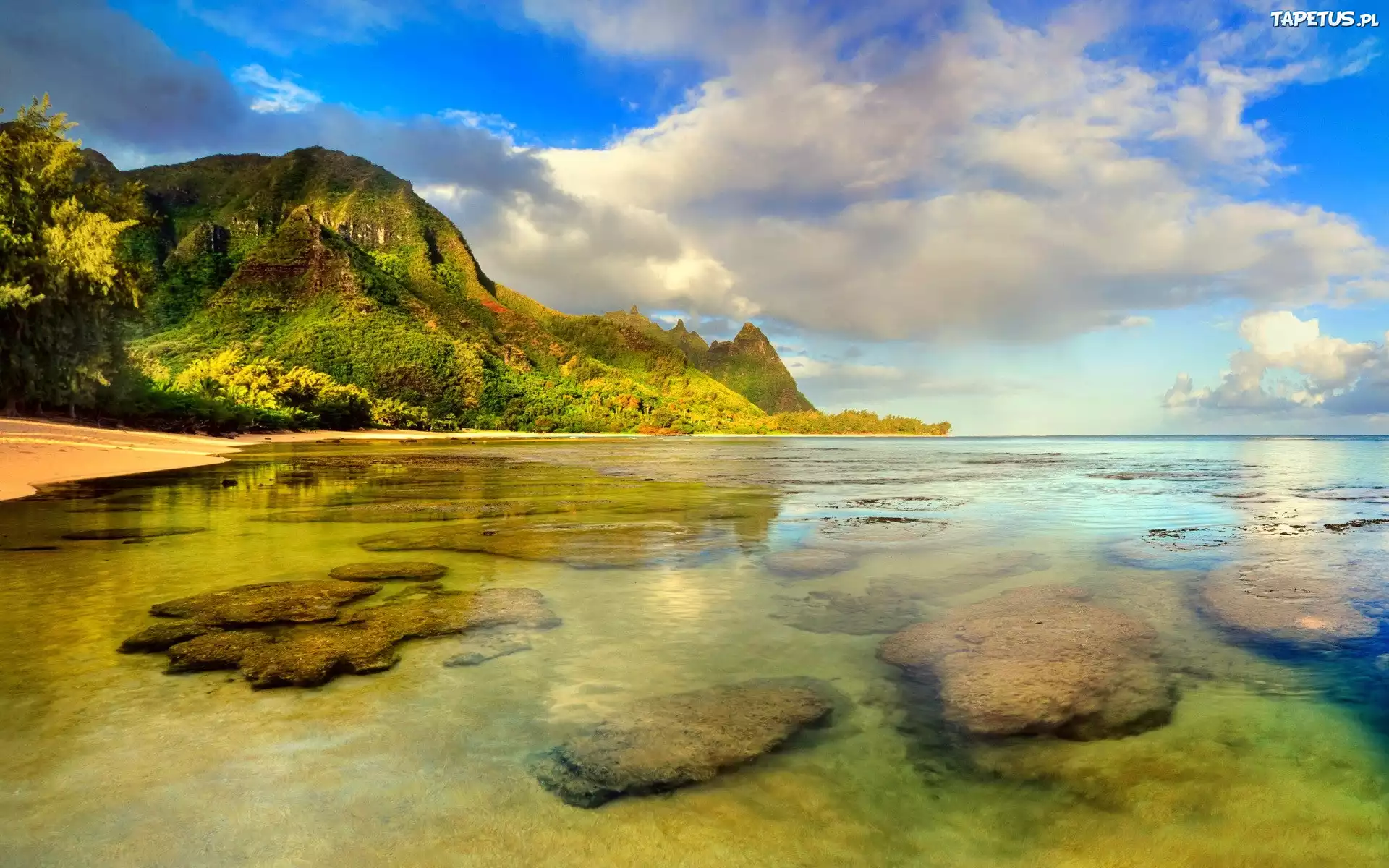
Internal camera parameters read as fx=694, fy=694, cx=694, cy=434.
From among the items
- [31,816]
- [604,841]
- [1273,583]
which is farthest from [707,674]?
[1273,583]

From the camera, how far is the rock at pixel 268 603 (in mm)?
6645


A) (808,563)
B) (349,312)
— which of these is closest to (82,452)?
Answer: (808,563)

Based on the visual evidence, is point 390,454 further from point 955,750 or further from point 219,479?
point 955,750

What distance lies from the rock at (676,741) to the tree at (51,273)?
1731 inches

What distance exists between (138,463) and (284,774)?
32.4 metres

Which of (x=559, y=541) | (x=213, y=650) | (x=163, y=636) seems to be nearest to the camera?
(x=213, y=650)

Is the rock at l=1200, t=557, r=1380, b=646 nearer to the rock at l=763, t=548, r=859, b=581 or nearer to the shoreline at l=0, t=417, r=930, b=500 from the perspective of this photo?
the rock at l=763, t=548, r=859, b=581

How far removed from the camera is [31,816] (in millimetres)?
3248

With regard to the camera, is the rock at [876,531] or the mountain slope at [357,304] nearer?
the rock at [876,531]

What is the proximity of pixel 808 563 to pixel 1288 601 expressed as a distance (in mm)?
5490

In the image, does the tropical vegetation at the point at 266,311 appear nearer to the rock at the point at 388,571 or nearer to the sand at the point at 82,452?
the sand at the point at 82,452

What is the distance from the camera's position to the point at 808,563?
1009 cm

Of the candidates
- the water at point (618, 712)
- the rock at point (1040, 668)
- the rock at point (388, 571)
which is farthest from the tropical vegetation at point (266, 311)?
the rock at point (1040, 668)

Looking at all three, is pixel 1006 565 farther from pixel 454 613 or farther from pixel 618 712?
pixel 454 613
